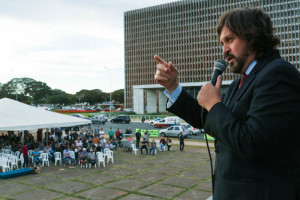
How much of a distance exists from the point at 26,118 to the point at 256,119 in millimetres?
17436

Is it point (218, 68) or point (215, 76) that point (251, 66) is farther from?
point (218, 68)

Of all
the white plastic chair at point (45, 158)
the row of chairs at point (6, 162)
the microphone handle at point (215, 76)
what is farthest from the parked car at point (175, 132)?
the microphone handle at point (215, 76)

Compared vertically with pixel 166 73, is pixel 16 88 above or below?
above

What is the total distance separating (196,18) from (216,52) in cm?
1752

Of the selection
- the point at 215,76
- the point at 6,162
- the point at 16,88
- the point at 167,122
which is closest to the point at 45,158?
the point at 6,162

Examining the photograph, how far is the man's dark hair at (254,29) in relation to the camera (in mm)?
1460

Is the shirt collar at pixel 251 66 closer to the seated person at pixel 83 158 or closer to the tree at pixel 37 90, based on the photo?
the seated person at pixel 83 158

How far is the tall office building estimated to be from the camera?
9438 cm

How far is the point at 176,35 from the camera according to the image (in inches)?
4400

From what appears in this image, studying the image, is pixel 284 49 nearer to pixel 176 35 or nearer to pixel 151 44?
pixel 176 35

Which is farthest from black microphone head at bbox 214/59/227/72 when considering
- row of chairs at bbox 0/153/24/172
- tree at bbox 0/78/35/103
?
tree at bbox 0/78/35/103

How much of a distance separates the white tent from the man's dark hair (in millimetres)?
15538

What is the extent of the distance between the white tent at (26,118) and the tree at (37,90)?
103173 mm

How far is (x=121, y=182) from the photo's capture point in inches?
452
